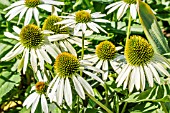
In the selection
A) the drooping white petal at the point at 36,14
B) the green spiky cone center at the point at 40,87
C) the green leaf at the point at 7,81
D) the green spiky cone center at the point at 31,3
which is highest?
the green spiky cone center at the point at 31,3

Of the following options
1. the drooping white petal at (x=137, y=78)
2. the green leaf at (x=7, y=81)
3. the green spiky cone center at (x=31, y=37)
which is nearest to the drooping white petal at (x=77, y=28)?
the green spiky cone center at (x=31, y=37)

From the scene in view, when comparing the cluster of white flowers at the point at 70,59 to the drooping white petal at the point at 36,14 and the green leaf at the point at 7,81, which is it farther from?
the green leaf at the point at 7,81

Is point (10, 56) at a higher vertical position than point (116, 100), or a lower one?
higher

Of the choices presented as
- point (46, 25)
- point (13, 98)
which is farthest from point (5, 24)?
point (46, 25)

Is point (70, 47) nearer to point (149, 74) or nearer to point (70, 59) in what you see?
point (70, 59)

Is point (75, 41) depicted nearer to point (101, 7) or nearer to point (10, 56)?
point (10, 56)

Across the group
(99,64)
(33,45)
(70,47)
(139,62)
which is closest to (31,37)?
(33,45)

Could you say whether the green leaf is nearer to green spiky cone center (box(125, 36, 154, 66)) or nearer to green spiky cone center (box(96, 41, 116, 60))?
green spiky cone center (box(96, 41, 116, 60))
